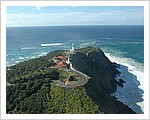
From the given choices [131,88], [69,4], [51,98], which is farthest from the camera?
[131,88]

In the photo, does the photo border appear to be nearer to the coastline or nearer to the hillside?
the hillside

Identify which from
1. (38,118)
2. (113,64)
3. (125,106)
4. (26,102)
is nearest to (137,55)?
(113,64)

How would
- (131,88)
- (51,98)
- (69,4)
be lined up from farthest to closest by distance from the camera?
1. (131,88)
2. (51,98)
3. (69,4)

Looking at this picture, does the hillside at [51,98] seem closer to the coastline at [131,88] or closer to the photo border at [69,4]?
the coastline at [131,88]

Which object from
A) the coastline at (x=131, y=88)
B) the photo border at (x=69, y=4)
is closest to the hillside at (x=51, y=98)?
the coastline at (x=131, y=88)

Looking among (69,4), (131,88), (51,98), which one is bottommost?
(131,88)

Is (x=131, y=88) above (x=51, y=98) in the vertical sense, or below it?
below

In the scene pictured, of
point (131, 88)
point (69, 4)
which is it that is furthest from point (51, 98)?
point (131, 88)

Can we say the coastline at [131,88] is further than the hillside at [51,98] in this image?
Yes

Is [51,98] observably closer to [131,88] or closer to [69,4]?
[69,4]
